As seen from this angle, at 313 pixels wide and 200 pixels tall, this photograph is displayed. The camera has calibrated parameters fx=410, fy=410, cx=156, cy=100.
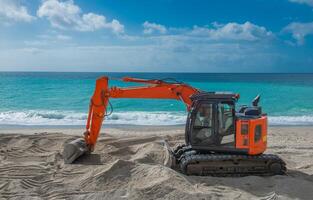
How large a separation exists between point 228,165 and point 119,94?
3.03 metres

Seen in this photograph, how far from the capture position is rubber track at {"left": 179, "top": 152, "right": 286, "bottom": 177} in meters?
8.95

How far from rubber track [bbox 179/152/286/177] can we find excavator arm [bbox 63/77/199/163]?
1324 millimetres

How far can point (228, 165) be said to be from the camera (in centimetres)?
898

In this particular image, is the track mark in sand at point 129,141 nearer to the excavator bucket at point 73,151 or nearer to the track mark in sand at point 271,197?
the excavator bucket at point 73,151

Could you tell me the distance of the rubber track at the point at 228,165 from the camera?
895cm

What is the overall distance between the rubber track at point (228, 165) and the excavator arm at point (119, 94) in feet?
4.34

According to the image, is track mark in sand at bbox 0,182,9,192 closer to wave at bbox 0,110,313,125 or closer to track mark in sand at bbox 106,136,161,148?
track mark in sand at bbox 106,136,161,148

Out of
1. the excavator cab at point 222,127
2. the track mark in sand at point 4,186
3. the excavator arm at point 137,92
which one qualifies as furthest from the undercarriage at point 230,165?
the track mark in sand at point 4,186

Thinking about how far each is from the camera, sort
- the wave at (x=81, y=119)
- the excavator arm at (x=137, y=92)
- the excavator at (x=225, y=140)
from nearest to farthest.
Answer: the excavator at (x=225, y=140) → the excavator arm at (x=137, y=92) → the wave at (x=81, y=119)

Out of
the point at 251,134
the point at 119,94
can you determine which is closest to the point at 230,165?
the point at 251,134

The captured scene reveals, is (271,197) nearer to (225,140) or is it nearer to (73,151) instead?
(225,140)

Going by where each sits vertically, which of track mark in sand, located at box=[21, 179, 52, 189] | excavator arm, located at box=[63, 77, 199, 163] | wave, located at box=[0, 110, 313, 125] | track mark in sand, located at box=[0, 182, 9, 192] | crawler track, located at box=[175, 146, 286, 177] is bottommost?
wave, located at box=[0, 110, 313, 125]

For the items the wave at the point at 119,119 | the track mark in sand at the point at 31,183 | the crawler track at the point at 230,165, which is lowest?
the wave at the point at 119,119

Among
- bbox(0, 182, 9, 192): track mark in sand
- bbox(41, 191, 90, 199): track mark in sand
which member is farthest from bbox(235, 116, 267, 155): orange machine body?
bbox(0, 182, 9, 192): track mark in sand
